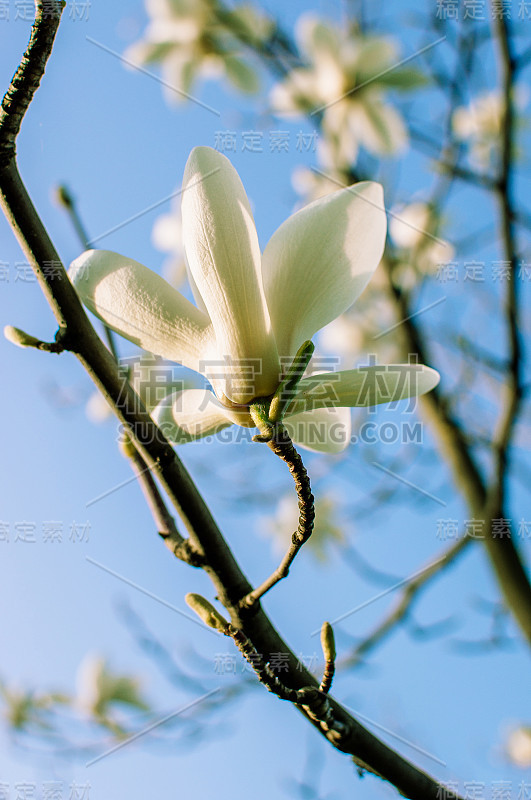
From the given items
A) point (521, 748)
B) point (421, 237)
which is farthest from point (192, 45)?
point (521, 748)

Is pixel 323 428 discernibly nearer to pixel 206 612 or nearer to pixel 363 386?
pixel 363 386

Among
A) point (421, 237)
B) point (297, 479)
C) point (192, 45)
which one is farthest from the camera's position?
point (192, 45)

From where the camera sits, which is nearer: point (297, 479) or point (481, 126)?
point (297, 479)

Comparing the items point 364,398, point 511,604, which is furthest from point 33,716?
point 364,398

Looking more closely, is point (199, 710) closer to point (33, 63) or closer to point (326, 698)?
point (326, 698)

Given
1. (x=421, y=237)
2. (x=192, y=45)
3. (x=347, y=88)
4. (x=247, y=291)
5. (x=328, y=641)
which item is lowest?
(x=328, y=641)
